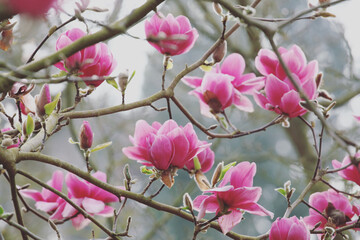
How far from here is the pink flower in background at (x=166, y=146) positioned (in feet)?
1.82

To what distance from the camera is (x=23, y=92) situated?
0.55 m

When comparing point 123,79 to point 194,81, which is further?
point 194,81

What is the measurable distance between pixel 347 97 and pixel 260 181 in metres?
2.25

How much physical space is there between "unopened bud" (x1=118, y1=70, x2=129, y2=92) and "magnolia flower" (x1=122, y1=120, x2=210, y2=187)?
3.0 inches

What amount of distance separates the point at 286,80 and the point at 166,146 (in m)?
0.25

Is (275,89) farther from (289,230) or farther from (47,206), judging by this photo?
(47,206)

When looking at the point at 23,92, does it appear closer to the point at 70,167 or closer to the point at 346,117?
the point at 70,167

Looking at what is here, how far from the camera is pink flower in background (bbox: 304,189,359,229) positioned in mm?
661

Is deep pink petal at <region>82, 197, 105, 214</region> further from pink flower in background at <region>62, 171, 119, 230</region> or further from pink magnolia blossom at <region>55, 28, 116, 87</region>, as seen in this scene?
pink magnolia blossom at <region>55, 28, 116, 87</region>

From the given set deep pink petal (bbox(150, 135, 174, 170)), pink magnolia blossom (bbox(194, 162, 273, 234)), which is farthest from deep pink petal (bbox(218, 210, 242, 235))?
deep pink petal (bbox(150, 135, 174, 170))

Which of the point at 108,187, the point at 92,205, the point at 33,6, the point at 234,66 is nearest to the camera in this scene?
the point at 33,6

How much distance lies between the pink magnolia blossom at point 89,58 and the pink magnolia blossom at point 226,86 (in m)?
0.17

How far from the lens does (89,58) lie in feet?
1.86

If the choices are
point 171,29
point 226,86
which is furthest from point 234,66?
point 171,29
